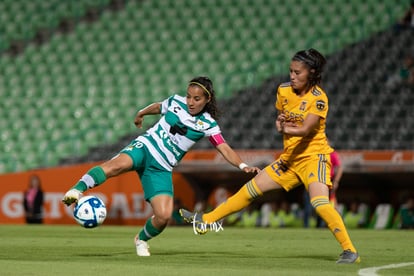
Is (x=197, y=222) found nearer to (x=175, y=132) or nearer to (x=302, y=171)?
(x=175, y=132)

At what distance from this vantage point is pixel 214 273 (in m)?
7.98

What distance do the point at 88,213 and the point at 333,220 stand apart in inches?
92.5

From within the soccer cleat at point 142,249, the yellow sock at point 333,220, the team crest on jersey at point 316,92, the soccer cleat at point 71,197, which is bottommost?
the soccer cleat at point 142,249

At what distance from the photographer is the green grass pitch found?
8.20 metres

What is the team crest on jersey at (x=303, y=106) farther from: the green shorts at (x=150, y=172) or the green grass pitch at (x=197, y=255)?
the green shorts at (x=150, y=172)

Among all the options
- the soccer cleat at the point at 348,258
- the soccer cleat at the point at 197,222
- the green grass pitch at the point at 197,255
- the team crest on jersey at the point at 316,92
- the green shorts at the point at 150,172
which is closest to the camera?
the green grass pitch at the point at 197,255

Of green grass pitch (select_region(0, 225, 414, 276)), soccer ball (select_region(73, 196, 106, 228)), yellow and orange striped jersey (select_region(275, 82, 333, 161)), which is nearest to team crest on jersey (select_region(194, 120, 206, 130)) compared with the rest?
yellow and orange striped jersey (select_region(275, 82, 333, 161))

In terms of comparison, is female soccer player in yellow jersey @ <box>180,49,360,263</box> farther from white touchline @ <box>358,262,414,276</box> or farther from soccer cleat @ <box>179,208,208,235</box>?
white touchline @ <box>358,262,414,276</box>

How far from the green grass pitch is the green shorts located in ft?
2.31

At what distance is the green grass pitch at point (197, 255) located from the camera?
8203 mm

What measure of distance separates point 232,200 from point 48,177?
13.5 metres

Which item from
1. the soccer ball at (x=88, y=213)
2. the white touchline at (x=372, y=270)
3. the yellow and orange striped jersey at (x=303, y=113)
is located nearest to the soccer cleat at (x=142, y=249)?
the soccer ball at (x=88, y=213)

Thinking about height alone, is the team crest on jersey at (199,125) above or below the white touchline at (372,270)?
above

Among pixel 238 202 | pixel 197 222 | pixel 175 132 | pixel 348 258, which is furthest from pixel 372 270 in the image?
pixel 175 132
